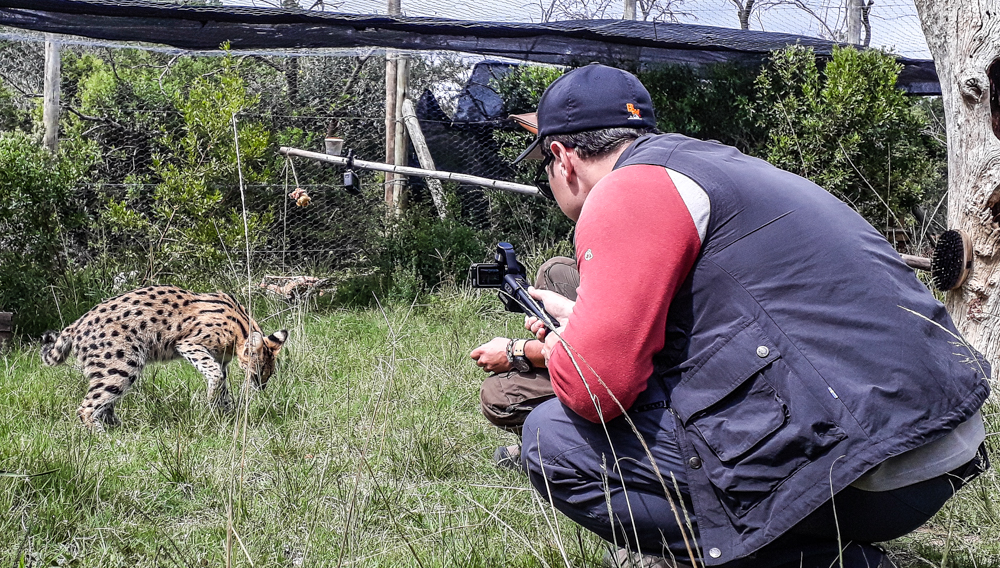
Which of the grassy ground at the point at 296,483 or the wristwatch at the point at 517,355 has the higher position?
the wristwatch at the point at 517,355

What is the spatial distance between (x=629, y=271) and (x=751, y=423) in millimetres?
441

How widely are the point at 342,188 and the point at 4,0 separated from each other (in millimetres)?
3034

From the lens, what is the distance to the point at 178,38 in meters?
6.81

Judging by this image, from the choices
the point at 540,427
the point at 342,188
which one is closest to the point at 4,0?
the point at 342,188

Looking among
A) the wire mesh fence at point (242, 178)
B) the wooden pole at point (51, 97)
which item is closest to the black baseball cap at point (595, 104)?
the wire mesh fence at point (242, 178)

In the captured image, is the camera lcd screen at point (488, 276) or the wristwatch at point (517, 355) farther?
the wristwatch at point (517, 355)

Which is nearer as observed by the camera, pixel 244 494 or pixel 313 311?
pixel 244 494

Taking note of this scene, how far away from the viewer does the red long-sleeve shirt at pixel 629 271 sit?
1.94 m

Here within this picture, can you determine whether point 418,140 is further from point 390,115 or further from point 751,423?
point 751,423

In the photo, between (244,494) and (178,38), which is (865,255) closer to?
(244,494)

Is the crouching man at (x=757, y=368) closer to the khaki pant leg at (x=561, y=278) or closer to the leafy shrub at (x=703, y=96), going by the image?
the khaki pant leg at (x=561, y=278)

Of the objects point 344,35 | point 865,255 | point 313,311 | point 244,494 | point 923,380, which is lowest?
point 313,311

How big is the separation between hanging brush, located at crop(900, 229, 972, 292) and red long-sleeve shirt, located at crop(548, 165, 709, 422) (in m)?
2.62

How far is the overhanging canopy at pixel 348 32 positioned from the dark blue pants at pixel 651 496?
5241mm
